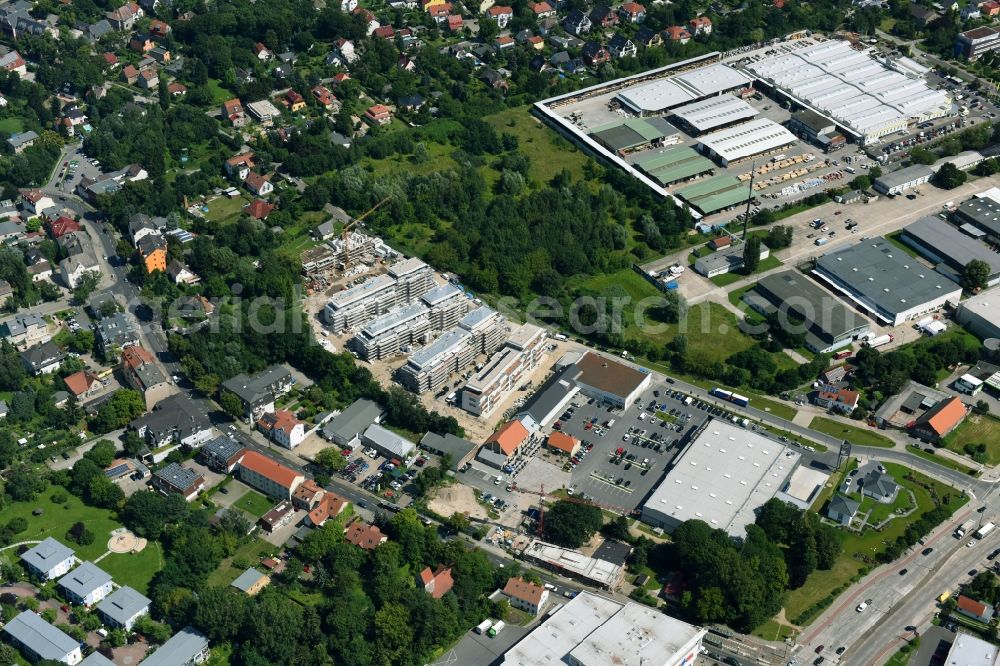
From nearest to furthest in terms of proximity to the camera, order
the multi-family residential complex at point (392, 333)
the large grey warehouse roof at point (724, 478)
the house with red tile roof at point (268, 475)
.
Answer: the large grey warehouse roof at point (724, 478)
the house with red tile roof at point (268, 475)
the multi-family residential complex at point (392, 333)

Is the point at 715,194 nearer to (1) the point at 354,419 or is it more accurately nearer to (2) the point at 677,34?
(2) the point at 677,34

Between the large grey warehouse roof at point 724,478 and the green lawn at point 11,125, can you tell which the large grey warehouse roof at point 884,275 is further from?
the green lawn at point 11,125

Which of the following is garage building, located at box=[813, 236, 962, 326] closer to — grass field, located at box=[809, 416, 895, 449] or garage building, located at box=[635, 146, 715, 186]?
grass field, located at box=[809, 416, 895, 449]

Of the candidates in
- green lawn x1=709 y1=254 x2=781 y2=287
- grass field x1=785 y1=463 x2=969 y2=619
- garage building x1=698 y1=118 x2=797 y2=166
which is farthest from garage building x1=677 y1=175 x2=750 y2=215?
grass field x1=785 y1=463 x2=969 y2=619

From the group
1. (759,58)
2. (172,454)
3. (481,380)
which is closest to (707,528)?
(481,380)

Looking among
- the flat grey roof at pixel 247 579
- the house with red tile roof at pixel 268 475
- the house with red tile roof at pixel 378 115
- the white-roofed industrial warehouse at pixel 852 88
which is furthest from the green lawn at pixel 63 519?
the white-roofed industrial warehouse at pixel 852 88

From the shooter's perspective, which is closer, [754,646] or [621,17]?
[754,646]

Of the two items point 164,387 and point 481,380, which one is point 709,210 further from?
point 164,387
